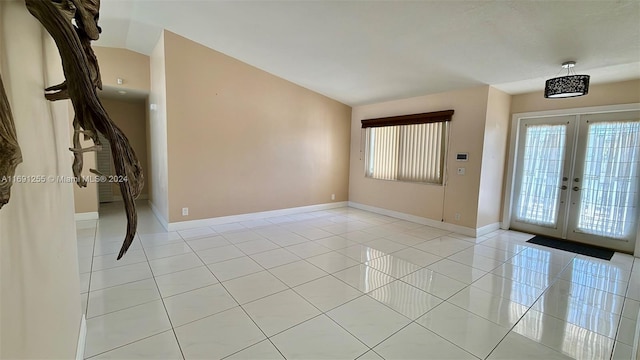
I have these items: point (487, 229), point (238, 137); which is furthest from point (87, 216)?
point (487, 229)

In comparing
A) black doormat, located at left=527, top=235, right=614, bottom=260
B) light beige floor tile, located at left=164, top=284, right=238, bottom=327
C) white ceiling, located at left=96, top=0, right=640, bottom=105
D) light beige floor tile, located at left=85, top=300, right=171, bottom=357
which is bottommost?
light beige floor tile, located at left=85, top=300, right=171, bottom=357

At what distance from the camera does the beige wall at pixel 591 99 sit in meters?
3.80

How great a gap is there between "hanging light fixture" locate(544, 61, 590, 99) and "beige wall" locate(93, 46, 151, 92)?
6266 millimetres

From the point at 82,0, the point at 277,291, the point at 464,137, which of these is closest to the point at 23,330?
the point at 82,0

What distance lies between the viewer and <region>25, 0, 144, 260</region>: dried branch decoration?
711mm

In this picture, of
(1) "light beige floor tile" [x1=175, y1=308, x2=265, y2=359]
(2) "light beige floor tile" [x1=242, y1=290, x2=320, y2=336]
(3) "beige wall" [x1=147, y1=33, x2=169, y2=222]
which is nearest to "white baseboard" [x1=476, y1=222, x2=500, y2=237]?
(2) "light beige floor tile" [x1=242, y1=290, x2=320, y2=336]

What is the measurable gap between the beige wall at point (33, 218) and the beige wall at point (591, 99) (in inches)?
233

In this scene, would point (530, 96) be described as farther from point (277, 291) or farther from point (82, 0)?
point (82, 0)

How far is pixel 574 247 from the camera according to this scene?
4.12 metres

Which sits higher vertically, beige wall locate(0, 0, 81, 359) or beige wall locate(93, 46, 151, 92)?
beige wall locate(93, 46, 151, 92)

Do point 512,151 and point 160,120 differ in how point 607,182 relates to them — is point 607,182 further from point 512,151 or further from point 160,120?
point 160,120

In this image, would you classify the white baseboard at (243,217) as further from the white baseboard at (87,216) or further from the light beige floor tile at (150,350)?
the light beige floor tile at (150,350)

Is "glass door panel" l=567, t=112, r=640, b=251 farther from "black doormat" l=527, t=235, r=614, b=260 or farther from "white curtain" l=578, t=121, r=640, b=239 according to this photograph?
"black doormat" l=527, t=235, r=614, b=260

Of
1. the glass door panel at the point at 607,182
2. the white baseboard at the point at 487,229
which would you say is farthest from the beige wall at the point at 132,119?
the glass door panel at the point at 607,182
